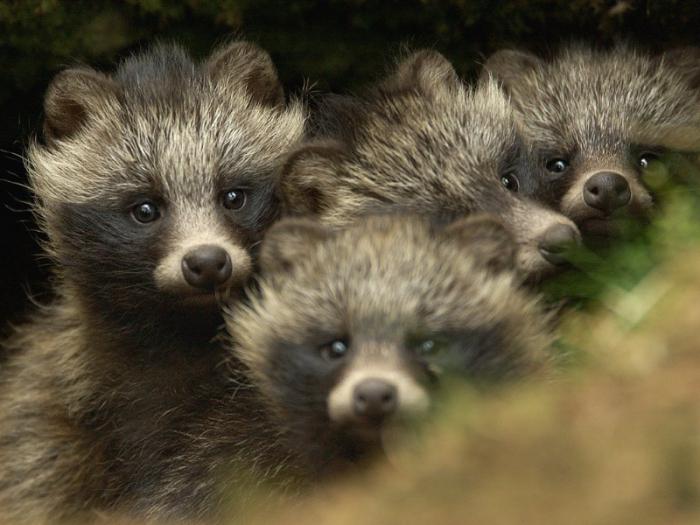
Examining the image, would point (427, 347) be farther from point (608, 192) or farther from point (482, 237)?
point (608, 192)

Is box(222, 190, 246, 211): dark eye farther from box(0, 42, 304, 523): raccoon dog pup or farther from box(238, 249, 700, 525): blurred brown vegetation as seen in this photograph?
box(238, 249, 700, 525): blurred brown vegetation

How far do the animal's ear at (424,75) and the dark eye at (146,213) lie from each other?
1.45 meters

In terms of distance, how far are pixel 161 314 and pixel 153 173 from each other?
29.2 inches

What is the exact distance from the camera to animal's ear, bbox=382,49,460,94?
5.93 meters

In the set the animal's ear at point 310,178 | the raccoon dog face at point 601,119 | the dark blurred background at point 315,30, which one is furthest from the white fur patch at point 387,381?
the dark blurred background at point 315,30

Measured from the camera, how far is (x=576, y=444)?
9.65 ft

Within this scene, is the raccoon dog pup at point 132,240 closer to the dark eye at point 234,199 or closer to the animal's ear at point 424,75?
the dark eye at point 234,199

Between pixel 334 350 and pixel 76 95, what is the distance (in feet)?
8.07

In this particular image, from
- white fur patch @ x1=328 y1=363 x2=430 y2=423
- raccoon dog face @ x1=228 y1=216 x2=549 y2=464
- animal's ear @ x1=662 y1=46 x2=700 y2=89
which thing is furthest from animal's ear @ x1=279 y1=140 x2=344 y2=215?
animal's ear @ x1=662 y1=46 x2=700 y2=89

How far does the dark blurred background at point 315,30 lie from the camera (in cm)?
664

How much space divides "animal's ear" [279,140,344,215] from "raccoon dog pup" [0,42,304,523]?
189 mm

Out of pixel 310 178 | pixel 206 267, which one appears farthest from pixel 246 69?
pixel 206 267

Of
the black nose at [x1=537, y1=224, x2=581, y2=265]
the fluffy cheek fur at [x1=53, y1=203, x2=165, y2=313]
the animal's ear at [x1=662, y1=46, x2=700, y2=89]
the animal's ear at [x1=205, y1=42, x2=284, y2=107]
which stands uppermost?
the animal's ear at [x1=662, y1=46, x2=700, y2=89]

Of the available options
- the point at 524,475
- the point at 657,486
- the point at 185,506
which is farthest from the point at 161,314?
the point at 657,486
